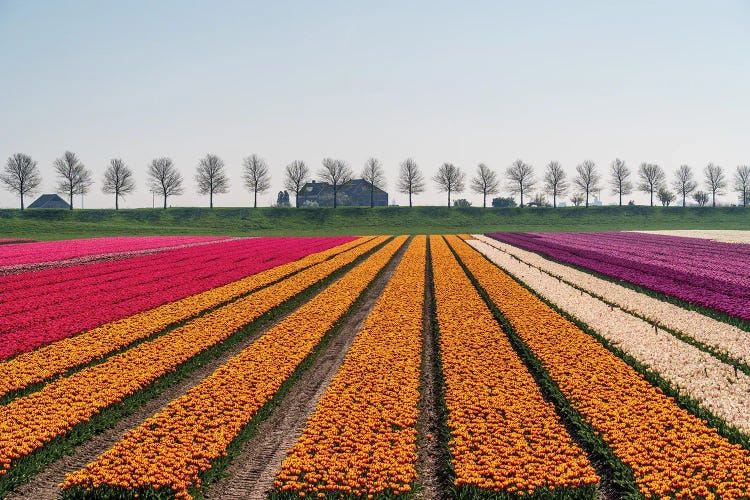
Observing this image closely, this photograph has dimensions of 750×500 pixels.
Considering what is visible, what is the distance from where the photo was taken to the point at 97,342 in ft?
52.5

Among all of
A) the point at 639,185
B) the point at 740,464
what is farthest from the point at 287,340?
the point at 639,185

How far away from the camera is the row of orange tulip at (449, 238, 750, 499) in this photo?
805cm

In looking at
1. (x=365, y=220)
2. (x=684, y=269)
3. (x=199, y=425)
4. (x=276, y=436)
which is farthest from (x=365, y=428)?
(x=365, y=220)

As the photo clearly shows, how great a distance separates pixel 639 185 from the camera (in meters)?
132

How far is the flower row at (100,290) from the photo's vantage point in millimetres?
17812

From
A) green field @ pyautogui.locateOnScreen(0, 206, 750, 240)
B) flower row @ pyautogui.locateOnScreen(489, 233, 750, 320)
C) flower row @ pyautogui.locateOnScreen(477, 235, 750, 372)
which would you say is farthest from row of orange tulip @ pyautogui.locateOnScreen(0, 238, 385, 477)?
green field @ pyautogui.locateOnScreen(0, 206, 750, 240)

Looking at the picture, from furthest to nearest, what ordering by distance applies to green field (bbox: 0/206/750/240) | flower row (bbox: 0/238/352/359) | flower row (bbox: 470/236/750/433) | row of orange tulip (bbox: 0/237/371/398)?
green field (bbox: 0/206/750/240), flower row (bbox: 0/238/352/359), row of orange tulip (bbox: 0/237/371/398), flower row (bbox: 470/236/750/433)

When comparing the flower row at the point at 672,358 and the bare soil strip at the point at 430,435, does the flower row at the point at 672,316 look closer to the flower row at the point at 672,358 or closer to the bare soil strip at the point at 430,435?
the flower row at the point at 672,358

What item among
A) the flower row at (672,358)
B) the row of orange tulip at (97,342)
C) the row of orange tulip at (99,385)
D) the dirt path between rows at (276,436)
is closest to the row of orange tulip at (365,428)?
the dirt path between rows at (276,436)

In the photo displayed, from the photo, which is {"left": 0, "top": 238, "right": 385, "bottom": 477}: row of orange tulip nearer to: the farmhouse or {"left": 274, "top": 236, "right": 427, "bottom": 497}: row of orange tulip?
{"left": 274, "top": 236, "right": 427, "bottom": 497}: row of orange tulip

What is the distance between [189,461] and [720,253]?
45406 mm

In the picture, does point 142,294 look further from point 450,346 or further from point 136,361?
point 450,346

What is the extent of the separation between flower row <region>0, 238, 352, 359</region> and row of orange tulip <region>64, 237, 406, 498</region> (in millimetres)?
6944

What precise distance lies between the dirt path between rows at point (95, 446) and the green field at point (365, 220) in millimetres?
77576
